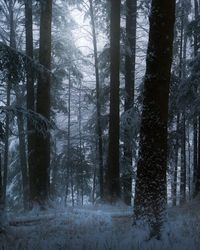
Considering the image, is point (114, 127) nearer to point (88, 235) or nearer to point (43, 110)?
point (43, 110)

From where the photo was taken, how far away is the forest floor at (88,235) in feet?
20.8

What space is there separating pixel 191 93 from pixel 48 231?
8.99m

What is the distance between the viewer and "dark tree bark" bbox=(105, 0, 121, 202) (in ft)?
47.7

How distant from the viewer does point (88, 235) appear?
7371 mm

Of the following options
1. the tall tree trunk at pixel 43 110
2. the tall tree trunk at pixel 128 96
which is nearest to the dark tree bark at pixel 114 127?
the tall tree trunk at pixel 43 110

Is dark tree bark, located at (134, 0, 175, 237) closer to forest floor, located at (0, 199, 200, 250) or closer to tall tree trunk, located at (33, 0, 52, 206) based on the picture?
forest floor, located at (0, 199, 200, 250)

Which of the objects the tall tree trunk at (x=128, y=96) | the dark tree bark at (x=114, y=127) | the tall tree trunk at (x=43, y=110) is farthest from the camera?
the tall tree trunk at (x=128, y=96)

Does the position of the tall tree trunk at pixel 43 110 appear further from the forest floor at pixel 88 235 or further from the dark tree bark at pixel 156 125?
the dark tree bark at pixel 156 125

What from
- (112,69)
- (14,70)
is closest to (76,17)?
(112,69)

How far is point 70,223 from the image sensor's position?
927 cm

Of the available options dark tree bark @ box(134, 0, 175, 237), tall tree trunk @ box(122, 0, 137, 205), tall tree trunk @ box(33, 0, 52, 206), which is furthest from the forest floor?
tall tree trunk @ box(122, 0, 137, 205)

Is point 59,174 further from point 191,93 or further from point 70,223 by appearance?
point 70,223

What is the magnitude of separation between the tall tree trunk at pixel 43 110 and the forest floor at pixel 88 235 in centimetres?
240

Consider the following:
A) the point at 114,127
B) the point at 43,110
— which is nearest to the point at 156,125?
the point at 43,110
